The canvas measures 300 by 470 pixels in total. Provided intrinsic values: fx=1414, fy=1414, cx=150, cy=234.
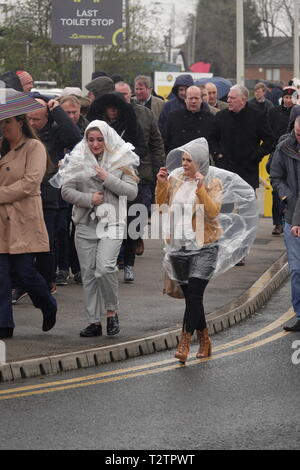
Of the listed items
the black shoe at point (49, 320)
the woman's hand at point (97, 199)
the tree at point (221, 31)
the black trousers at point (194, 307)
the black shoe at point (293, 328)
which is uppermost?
the tree at point (221, 31)

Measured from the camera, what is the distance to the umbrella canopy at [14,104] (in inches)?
423

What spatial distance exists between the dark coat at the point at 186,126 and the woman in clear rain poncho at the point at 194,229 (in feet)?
18.5

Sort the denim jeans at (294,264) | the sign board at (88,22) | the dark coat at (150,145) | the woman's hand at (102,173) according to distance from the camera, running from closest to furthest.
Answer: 1. the woman's hand at (102,173)
2. the denim jeans at (294,264)
3. the dark coat at (150,145)
4. the sign board at (88,22)

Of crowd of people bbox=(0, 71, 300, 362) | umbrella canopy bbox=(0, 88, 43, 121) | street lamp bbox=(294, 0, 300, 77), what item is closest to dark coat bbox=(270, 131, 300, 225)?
crowd of people bbox=(0, 71, 300, 362)

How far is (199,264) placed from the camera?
10430mm

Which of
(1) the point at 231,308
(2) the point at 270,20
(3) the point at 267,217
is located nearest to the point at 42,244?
(1) the point at 231,308

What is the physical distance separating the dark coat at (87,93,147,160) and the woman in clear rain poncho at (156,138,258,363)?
10.7 ft

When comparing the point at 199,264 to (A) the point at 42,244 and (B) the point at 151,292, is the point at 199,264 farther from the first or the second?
(B) the point at 151,292

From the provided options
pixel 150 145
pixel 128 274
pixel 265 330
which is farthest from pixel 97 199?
pixel 150 145

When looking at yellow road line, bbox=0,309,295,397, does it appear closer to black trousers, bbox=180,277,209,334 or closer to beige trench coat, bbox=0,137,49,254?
black trousers, bbox=180,277,209,334

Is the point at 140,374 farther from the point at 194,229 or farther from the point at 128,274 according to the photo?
the point at 128,274

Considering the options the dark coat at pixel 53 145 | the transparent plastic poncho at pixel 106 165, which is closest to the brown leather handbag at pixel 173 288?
the transparent plastic poncho at pixel 106 165

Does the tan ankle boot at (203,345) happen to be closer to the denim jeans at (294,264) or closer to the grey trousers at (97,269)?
the grey trousers at (97,269)

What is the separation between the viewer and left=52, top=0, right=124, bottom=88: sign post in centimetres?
2292
